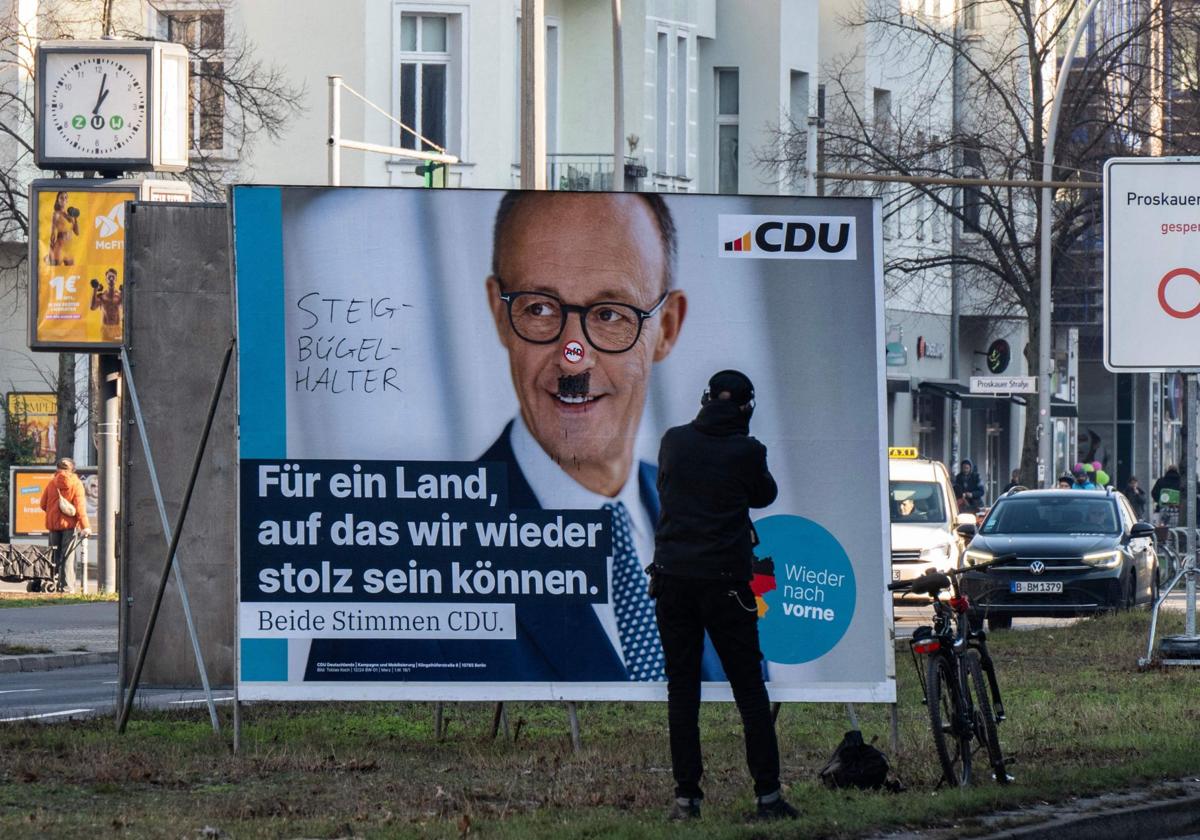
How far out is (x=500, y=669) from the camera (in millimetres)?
11664

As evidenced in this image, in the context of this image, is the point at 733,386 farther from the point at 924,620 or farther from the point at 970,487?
the point at 970,487

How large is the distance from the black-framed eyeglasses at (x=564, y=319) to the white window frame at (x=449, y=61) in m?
27.4

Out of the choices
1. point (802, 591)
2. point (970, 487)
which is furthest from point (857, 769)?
point (970, 487)

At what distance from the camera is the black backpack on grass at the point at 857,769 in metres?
10.0

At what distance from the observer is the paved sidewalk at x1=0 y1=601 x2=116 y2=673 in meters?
20.6

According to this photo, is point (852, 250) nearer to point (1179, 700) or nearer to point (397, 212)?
point (397, 212)

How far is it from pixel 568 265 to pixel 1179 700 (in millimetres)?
5258

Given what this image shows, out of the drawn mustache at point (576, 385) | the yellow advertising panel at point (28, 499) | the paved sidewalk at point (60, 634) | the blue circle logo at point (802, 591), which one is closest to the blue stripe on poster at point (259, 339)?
the drawn mustache at point (576, 385)

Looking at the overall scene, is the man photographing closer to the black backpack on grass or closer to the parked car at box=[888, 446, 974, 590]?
the black backpack on grass

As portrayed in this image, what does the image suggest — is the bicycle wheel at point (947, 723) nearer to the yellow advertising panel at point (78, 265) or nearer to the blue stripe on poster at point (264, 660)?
the blue stripe on poster at point (264, 660)

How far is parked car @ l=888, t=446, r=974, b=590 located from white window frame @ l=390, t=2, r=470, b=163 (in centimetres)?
1265

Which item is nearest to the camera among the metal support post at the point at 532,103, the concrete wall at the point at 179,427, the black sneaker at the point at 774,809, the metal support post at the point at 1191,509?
the black sneaker at the point at 774,809

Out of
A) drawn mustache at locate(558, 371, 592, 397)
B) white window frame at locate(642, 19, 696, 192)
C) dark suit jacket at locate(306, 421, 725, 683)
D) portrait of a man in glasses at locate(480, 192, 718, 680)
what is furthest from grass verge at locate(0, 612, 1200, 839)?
white window frame at locate(642, 19, 696, 192)

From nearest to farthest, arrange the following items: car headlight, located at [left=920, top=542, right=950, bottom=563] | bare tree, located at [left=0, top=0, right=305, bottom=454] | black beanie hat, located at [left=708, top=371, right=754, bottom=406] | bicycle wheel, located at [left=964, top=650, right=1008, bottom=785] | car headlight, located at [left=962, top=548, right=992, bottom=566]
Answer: black beanie hat, located at [left=708, top=371, right=754, bottom=406]
bicycle wheel, located at [left=964, top=650, right=1008, bottom=785]
car headlight, located at [left=962, top=548, right=992, bottom=566]
car headlight, located at [left=920, top=542, right=950, bottom=563]
bare tree, located at [left=0, top=0, right=305, bottom=454]
